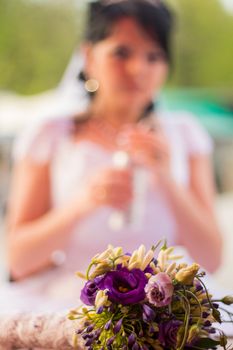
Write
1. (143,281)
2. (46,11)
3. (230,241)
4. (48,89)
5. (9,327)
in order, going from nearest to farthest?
(143,281), (9,327), (230,241), (46,11), (48,89)

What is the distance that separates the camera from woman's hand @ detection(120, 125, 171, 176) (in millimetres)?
1161

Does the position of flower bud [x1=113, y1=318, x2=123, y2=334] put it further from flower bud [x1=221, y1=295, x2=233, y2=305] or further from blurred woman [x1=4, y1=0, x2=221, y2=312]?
blurred woman [x1=4, y1=0, x2=221, y2=312]

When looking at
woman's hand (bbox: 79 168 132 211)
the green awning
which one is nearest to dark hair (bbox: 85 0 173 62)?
woman's hand (bbox: 79 168 132 211)

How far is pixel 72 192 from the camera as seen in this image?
1180 millimetres

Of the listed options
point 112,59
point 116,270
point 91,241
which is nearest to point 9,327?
point 116,270

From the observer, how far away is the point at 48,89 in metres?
2.87

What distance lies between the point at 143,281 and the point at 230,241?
1903mm

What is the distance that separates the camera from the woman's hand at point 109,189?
112 cm

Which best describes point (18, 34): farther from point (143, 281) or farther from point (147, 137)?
point (143, 281)

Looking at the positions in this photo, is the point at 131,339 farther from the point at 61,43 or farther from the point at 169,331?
the point at 61,43

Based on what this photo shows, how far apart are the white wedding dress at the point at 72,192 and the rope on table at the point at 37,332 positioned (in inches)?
16.7

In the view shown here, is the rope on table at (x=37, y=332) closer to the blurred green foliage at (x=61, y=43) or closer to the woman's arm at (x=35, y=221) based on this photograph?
the woman's arm at (x=35, y=221)

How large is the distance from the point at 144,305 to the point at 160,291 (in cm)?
2

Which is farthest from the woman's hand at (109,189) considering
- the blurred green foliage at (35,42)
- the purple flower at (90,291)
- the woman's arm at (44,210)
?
the blurred green foliage at (35,42)
